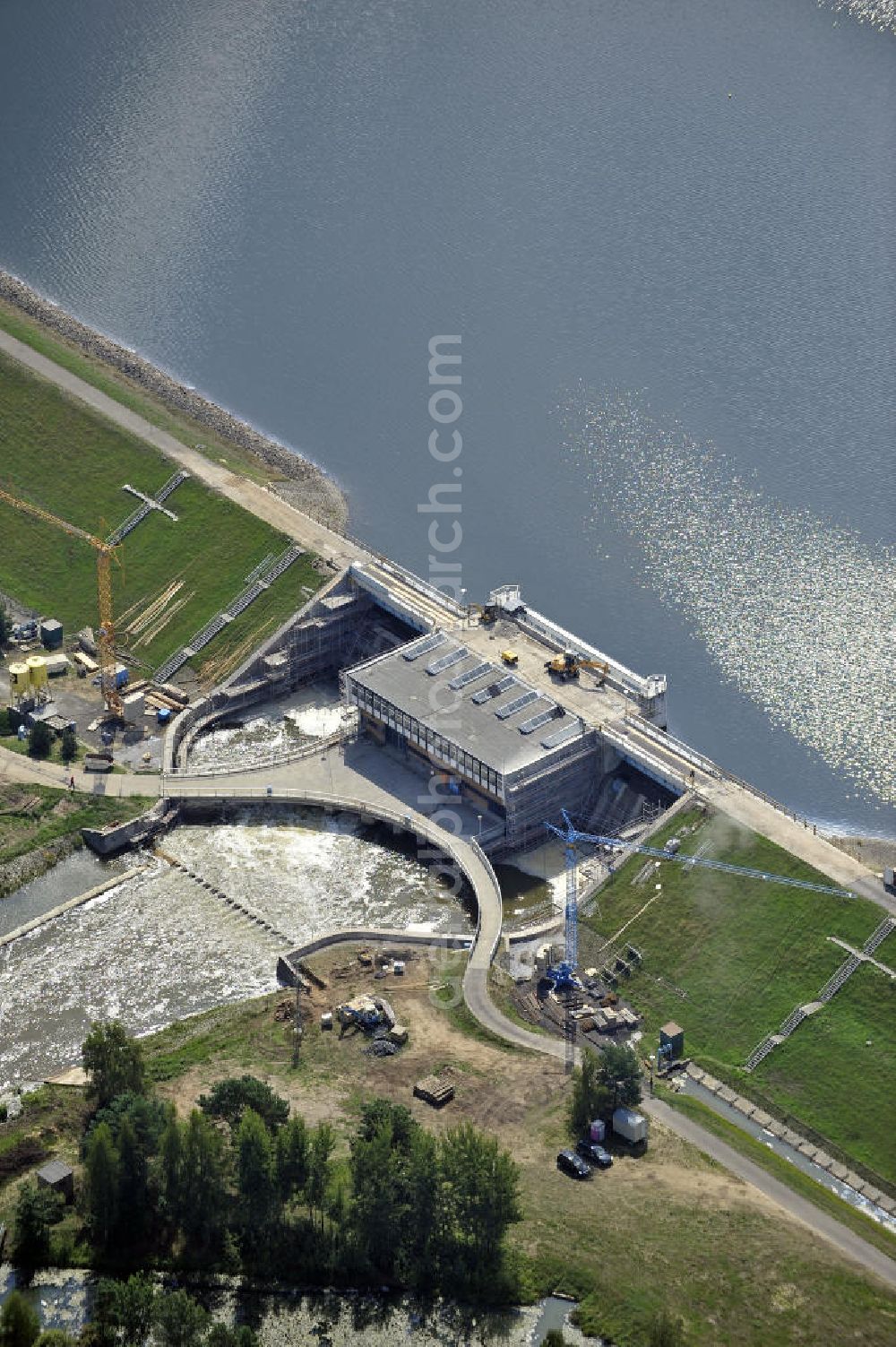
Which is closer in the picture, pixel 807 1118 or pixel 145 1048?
pixel 807 1118

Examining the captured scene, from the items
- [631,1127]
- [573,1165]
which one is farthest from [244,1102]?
[631,1127]

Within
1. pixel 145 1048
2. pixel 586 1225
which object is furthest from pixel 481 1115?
pixel 145 1048

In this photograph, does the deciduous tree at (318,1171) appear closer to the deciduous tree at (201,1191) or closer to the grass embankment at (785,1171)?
the deciduous tree at (201,1191)

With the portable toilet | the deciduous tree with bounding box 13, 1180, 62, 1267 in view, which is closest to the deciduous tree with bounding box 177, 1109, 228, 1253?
the deciduous tree with bounding box 13, 1180, 62, 1267

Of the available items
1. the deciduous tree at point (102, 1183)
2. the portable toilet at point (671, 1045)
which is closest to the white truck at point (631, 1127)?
the portable toilet at point (671, 1045)

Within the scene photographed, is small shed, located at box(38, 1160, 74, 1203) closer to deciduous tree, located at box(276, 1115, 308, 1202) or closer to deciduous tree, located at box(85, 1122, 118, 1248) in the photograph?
deciduous tree, located at box(85, 1122, 118, 1248)

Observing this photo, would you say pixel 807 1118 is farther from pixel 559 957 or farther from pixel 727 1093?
pixel 559 957
